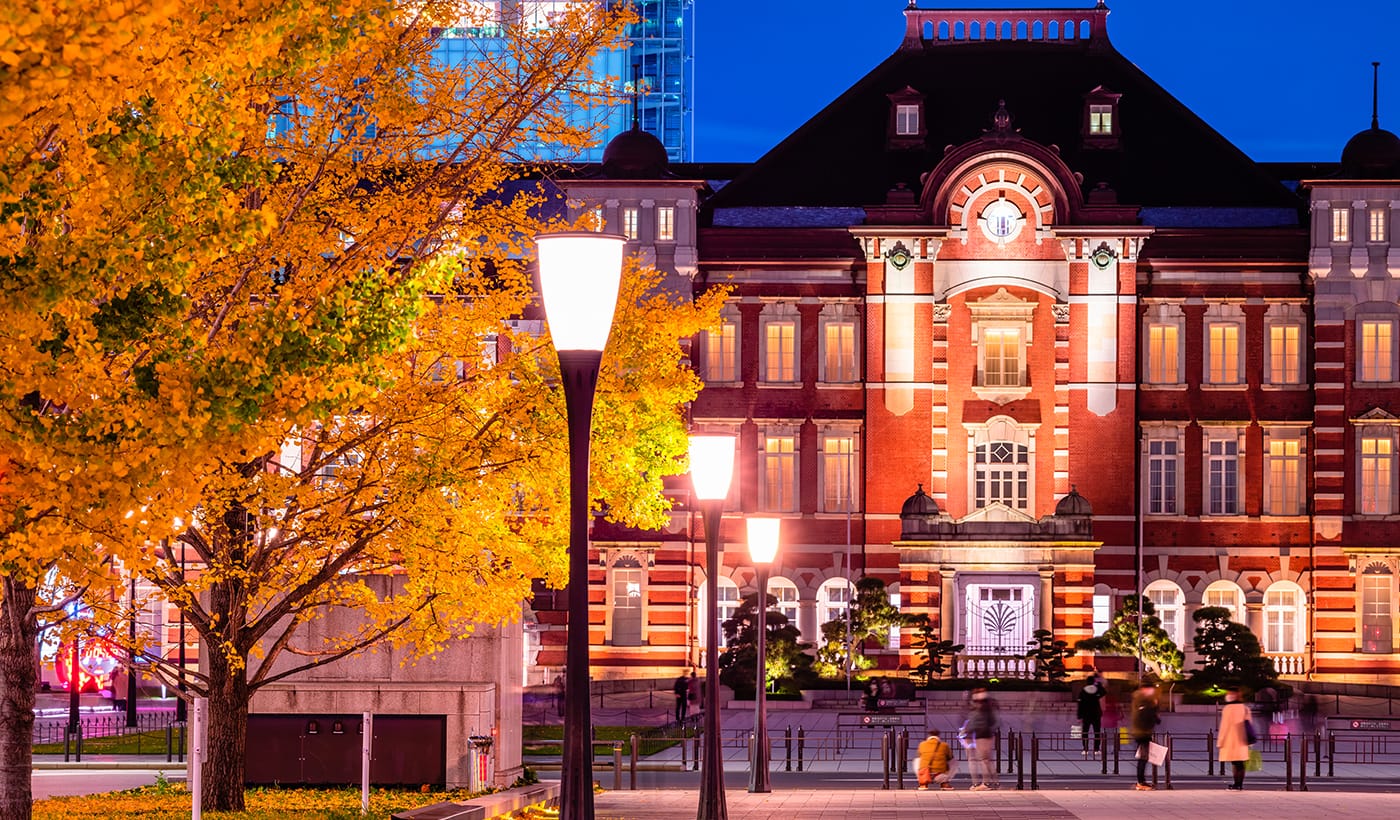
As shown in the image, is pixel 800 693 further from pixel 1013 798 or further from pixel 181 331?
pixel 181 331

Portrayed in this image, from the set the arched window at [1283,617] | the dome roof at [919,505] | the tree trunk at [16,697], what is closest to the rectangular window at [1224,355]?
the arched window at [1283,617]

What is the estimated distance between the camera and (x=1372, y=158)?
6038 centimetres

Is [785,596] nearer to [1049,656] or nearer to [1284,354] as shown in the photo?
[1049,656]

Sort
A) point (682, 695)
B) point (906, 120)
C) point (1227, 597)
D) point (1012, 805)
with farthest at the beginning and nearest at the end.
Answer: point (906, 120) → point (1227, 597) → point (682, 695) → point (1012, 805)

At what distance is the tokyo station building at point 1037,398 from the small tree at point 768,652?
4.50m

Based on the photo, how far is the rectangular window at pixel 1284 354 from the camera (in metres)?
61.5

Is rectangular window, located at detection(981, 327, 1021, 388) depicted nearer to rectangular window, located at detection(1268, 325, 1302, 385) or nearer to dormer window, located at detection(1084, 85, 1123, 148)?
dormer window, located at detection(1084, 85, 1123, 148)

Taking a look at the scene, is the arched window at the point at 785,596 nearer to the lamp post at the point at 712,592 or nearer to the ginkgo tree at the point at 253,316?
the ginkgo tree at the point at 253,316

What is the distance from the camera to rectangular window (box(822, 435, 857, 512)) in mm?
62094

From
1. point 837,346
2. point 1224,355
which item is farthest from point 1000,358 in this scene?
point 1224,355

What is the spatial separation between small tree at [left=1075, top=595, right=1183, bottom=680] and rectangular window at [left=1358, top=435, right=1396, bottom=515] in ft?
26.5

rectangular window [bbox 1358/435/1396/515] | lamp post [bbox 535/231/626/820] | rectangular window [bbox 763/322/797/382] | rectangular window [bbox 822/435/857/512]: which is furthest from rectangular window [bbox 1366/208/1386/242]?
lamp post [bbox 535/231/626/820]

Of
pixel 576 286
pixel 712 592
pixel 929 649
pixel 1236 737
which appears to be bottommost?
pixel 929 649

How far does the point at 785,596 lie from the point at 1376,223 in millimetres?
21095
